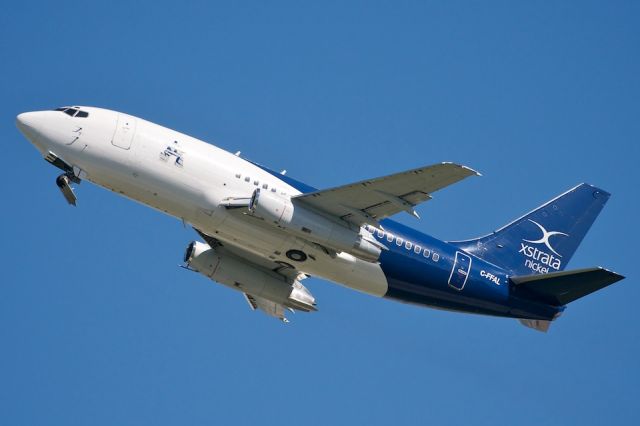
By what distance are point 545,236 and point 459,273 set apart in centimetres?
747

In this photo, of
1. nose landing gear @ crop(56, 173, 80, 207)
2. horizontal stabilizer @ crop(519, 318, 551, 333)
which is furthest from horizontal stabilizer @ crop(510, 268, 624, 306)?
nose landing gear @ crop(56, 173, 80, 207)

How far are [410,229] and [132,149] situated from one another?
13852 millimetres

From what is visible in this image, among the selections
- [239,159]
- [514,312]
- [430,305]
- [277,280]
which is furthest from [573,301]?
[239,159]

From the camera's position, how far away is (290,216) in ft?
136

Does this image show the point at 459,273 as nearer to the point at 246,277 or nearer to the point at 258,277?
the point at 258,277

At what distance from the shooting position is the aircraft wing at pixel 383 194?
3916 centimetres

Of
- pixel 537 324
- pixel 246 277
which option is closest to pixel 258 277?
pixel 246 277

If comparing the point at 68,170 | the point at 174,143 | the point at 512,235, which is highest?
the point at 512,235

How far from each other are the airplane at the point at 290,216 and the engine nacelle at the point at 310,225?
0.05 meters

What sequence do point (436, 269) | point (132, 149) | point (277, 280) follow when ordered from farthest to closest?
point (277, 280) < point (436, 269) < point (132, 149)

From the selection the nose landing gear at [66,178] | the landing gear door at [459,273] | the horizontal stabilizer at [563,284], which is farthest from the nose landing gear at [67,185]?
the horizontal stabilizer at [563,284]

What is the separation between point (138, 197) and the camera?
139ft

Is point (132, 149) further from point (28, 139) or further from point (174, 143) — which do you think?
point (28, 139)

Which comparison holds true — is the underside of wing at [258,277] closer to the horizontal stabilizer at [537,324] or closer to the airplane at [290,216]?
the airplane at [290,216]
